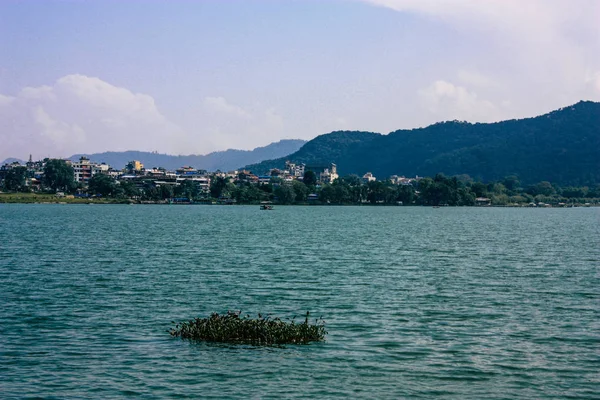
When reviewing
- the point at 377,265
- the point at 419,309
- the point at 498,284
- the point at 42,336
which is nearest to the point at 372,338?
the point at 419,309

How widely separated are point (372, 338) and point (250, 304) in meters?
11.2

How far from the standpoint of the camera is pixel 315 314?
129ft

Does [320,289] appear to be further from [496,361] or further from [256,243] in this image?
[256,243]

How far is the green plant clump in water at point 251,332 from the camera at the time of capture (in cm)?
3241

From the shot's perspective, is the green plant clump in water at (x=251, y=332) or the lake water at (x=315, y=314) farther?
the green plant clump in water at (x=251, y=332)

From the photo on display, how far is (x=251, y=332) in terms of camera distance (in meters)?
32.6

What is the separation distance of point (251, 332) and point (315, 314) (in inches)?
298

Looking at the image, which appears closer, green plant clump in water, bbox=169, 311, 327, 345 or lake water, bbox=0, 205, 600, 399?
lake water, bbox=0, 205, 600, 399

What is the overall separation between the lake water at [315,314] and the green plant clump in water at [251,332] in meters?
0.70

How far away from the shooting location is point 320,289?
49500mm

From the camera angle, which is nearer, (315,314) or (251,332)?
(251,332)

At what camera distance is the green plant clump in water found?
32.4 meters

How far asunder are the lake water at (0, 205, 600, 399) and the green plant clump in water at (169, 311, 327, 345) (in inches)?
27.7

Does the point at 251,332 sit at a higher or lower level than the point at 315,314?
higher
